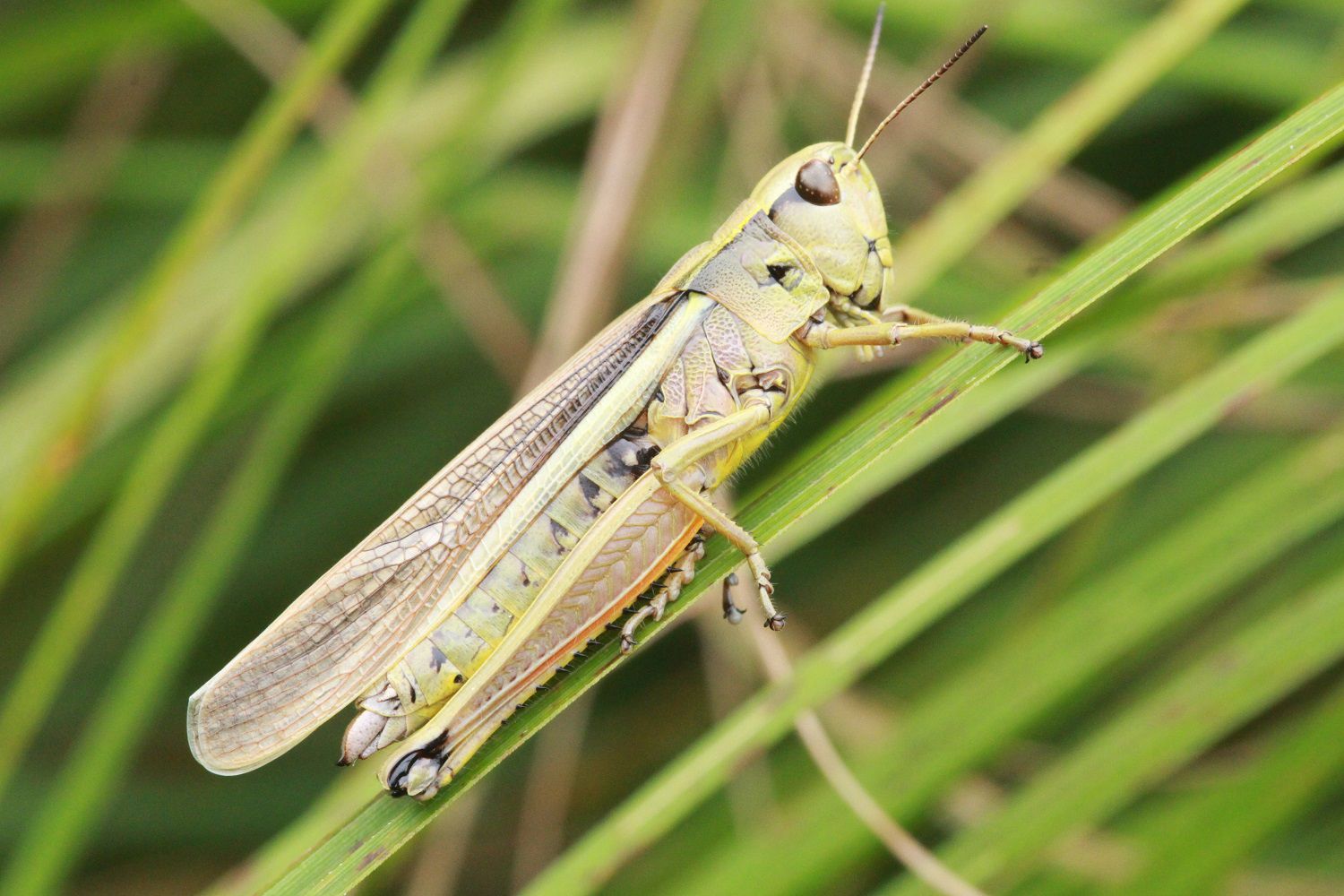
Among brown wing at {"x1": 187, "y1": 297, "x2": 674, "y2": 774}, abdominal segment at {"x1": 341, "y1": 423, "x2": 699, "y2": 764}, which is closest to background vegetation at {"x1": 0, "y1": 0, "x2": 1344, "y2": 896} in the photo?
abdominal segment at {"x1": 341, "y1": 423, "x2": 699, "y2": 764}

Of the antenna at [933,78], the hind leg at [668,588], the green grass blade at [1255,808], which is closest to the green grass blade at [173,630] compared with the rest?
the hind leg at [668,588]

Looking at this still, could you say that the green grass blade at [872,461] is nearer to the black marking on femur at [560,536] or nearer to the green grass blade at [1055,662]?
the black marking on femur at [560,536]

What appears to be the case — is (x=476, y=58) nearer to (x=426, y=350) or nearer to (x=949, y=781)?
(x=426, y=350)

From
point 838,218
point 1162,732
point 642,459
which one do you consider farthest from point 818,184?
point 1162,732

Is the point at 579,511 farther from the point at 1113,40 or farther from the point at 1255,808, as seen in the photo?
the point at 1113,40

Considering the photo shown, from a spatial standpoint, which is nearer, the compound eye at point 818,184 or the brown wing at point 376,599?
the brown wing at point 376,599
